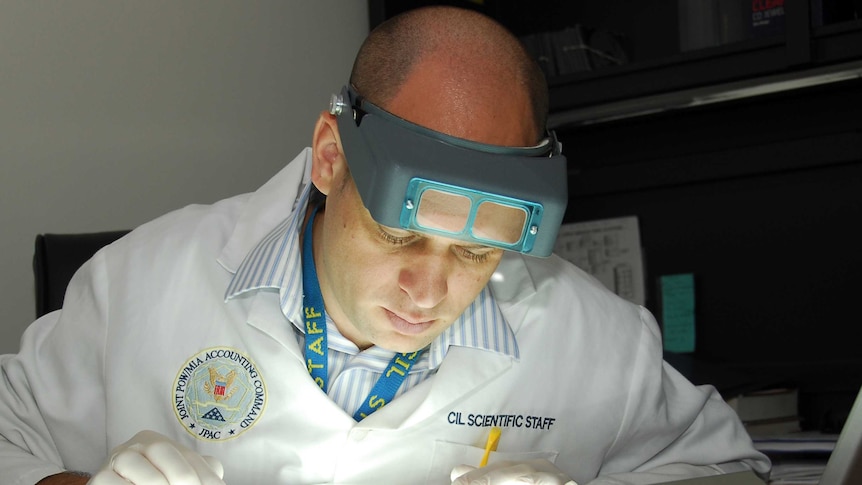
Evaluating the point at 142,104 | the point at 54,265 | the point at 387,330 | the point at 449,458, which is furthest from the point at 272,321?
the point at 142,104

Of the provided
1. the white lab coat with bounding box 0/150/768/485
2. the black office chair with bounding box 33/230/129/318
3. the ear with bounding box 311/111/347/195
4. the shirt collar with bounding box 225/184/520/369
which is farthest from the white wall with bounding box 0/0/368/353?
the ear with bounding box 311/111/347/195

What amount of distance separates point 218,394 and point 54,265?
368mm

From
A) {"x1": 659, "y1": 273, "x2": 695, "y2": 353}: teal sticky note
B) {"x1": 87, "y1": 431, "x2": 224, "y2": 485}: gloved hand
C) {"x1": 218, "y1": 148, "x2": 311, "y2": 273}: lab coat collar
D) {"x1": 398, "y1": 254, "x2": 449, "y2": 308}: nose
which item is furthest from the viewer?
{"x1": 659, "y1": 273, "x2": 695, "y2": 353}: teal sticky note

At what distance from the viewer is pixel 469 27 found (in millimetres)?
1203

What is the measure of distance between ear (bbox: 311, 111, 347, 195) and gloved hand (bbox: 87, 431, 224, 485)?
0.41 metres

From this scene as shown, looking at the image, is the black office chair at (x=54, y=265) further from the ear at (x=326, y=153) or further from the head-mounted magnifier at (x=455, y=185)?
the head-mounted magnifier at (x=455, y=185)

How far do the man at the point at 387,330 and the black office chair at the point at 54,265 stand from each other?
4.2 inches

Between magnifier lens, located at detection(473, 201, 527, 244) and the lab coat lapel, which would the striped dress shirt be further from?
magnifier lens, located at detection(473, 201, 527, 244)

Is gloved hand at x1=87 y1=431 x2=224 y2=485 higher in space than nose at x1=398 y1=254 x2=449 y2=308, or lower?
lower

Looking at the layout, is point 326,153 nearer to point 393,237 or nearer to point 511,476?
point 393,237

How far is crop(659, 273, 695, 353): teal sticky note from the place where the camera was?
233 cm

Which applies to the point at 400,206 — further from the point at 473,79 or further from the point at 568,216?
the point at 568,216

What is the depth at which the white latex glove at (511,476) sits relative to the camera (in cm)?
105

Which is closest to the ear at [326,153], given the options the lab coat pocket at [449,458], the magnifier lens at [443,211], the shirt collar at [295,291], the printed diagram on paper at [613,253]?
the shirt collar at [295,291]
